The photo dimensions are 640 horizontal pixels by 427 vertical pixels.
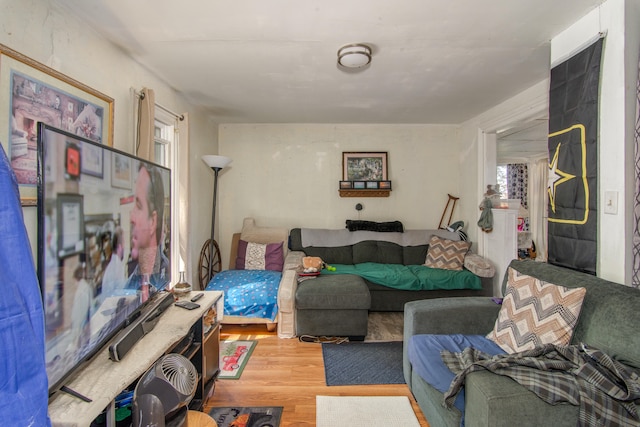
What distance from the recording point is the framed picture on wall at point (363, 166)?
15.2ft

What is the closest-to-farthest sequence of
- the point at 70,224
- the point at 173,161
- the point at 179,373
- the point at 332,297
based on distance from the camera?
the point at 70,224, the point at 179,373, the point at 332,297, the point at 173,161

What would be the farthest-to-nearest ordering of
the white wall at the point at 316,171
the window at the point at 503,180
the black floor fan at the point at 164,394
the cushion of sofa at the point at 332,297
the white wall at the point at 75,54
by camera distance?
the window at the point at 503,180 → the white wall at the point at 316,171 → the cushion of sofa at the point at 332,297 → the white wall at the point at 75,54 → the black floor fan at the point at 164,394

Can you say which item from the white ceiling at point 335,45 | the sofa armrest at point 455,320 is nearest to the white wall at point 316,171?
the white ceiling at point 335,45

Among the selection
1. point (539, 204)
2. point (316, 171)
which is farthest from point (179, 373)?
point (539, 204)

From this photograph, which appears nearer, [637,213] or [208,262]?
[637,213]

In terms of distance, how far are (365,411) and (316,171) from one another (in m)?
3.26

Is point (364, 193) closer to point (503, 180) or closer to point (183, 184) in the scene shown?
point (183, 184)

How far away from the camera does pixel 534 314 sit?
1.73 metres

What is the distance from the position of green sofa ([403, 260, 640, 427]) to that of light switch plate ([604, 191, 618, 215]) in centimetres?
36

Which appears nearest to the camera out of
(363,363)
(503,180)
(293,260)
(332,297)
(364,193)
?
(363,363)

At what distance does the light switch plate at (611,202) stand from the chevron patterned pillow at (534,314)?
46cm

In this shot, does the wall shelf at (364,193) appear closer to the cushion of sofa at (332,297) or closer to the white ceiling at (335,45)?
the white ceiling at (335,45)

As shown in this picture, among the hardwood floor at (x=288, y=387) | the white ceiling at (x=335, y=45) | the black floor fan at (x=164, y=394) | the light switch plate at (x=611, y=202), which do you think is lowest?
the hardwood floor at (x=288, y=387)

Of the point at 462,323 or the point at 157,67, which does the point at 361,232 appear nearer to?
the point at 462,323
